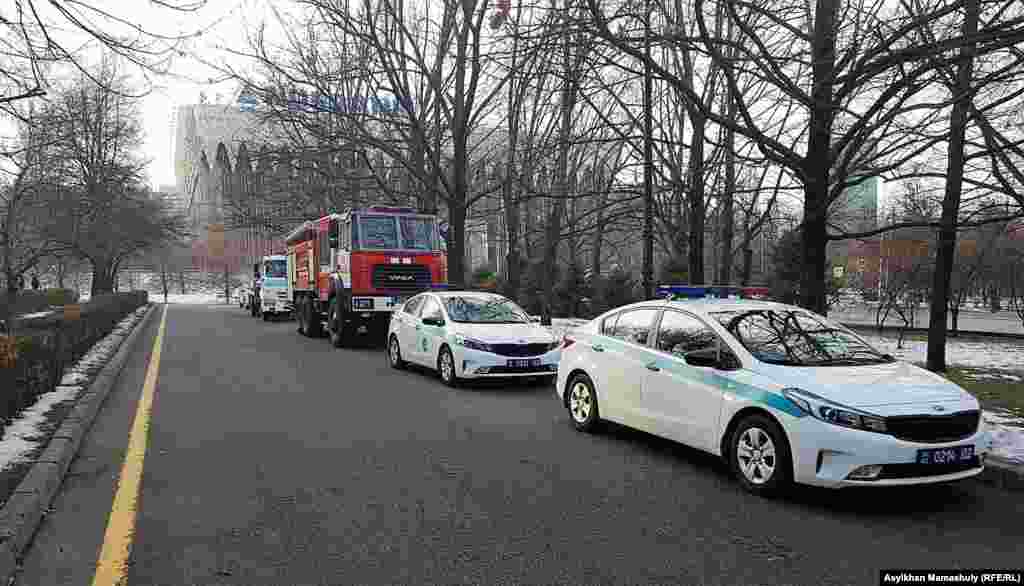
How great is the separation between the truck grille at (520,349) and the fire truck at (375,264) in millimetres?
6143

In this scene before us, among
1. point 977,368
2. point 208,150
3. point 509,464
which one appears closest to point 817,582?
point 509,464

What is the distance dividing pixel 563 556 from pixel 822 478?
6.59 ft

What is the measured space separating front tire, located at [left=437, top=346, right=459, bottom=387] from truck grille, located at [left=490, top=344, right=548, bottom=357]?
72 centimetres

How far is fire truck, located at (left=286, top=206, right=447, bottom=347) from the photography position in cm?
1730

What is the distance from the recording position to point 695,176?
17.2 m

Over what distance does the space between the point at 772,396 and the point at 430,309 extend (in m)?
8.00

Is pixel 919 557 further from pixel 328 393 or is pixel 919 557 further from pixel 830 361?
pixel 328 393

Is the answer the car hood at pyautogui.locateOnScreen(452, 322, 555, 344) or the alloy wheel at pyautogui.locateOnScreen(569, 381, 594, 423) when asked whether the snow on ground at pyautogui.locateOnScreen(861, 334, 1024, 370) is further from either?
the alloy wheel at pyautogui.locateOnScreen(569, 381, 594, 423)

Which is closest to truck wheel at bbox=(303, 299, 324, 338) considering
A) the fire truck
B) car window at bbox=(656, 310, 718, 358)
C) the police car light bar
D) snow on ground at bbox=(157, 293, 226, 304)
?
the fire truck

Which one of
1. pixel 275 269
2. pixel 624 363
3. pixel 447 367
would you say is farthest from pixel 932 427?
pixel 275 269

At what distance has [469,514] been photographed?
518cm

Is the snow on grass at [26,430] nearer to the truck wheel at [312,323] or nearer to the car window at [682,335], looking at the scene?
the car window at [682,335]

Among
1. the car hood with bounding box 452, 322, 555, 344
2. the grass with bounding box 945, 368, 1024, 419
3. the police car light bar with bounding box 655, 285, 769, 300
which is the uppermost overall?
the police car light bar with bounding box 655, 285, 769, 300

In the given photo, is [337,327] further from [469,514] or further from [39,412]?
[469,514]
